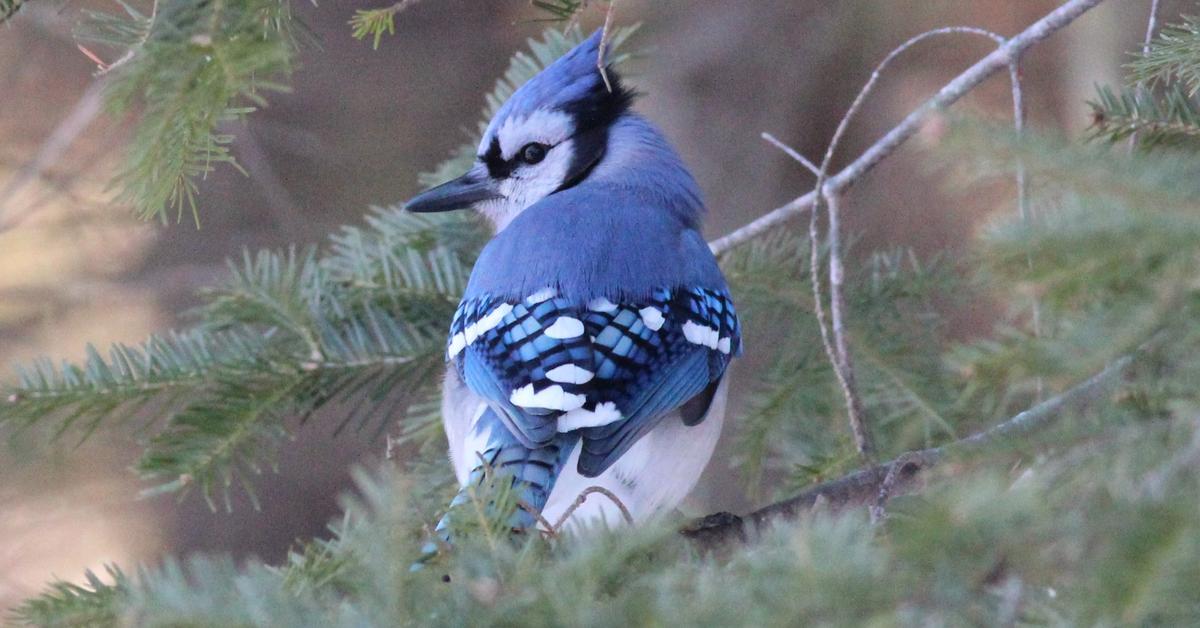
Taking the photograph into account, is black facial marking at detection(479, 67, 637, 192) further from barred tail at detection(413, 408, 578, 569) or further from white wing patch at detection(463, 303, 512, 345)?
barred tail at detection(413, 408, 578, 569)

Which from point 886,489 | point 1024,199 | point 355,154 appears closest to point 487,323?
point 886,489

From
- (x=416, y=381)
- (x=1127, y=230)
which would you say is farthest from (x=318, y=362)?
(x=1127, y=230)

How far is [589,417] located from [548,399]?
0.16ft

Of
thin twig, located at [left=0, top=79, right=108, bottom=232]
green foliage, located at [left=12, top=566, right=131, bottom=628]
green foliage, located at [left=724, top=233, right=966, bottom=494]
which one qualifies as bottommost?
green foliage, located at [left=724, top=233, right=966, bottom=494]

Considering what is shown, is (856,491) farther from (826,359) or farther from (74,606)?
(74,606)

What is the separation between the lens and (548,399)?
139 centimetres

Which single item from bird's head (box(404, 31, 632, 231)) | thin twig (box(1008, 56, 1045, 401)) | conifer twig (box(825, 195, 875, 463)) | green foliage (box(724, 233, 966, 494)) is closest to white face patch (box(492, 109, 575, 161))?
bird's head (box(404, 31, 632, 231))

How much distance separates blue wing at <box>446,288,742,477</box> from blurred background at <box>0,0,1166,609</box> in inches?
38.2

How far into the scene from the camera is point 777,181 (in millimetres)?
3021

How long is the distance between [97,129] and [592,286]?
1815 mm

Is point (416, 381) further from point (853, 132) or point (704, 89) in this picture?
point (853, 132)

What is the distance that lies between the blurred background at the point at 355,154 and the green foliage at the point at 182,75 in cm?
159

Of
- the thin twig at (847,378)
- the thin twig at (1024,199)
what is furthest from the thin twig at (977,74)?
the thin twig at (847,378)

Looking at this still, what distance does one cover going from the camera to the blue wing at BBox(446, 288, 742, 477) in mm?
1393
